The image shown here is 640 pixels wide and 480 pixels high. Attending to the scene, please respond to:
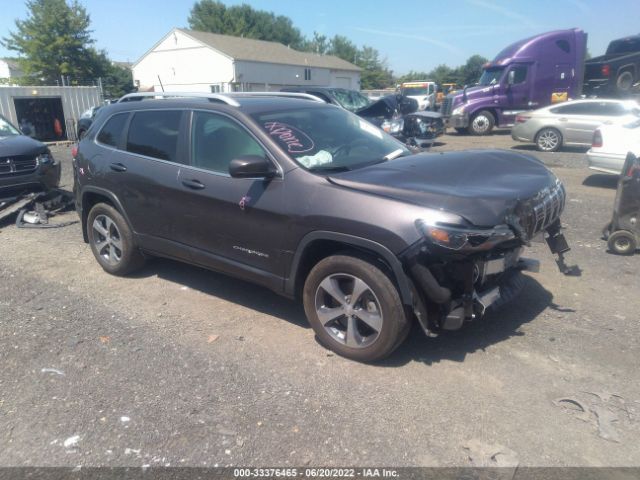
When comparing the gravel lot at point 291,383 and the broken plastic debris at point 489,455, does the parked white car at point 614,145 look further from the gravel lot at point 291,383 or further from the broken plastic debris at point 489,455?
the broken plastic debris at point 489,455

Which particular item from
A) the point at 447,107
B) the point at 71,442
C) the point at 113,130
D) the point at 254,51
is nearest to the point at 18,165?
the point at 113,130

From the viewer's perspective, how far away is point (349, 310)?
140 inches

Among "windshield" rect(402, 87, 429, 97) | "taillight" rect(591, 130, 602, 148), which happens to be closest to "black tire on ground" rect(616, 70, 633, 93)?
"taillight" rect(591, 130, 602, 148)

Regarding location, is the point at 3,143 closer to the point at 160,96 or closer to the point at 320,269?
the point at 160,96

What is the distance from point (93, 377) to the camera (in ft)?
11.6

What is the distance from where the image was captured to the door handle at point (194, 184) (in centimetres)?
420

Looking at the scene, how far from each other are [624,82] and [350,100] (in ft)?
36.7

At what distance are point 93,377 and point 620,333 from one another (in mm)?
3909

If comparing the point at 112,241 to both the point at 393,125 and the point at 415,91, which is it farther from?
the point at 415,91

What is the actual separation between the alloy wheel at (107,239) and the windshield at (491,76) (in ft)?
57.2

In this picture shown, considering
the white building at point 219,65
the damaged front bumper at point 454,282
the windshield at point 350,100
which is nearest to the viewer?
the damaged front bumper at point 454,282

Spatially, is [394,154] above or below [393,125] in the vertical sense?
above

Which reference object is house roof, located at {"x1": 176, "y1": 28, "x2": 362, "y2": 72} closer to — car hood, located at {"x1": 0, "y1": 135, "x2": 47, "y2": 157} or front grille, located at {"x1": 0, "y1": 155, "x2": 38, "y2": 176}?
car hood, located at {"x1": 0, "y1": 135, "x2": 47, "y2": 157}

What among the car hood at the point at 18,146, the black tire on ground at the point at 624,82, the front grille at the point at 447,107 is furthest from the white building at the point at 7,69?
the black tire on ground at the point at 624,82
